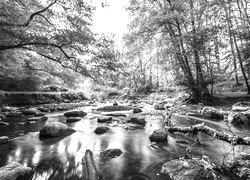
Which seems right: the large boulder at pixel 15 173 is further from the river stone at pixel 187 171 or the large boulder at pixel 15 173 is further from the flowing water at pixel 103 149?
the river stone at pixel 187 171

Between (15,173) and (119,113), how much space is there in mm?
8520

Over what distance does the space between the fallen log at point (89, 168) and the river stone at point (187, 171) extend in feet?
4.45

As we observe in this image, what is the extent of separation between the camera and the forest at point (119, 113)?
3332 mm

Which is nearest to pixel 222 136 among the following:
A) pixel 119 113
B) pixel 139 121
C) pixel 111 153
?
pixel 111 153

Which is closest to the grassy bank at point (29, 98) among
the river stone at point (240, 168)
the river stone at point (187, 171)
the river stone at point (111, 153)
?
the river stone at point (111, 153)

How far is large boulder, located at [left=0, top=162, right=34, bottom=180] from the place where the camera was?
2688mm

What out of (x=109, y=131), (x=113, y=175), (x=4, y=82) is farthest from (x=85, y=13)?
(x=4, y=82)

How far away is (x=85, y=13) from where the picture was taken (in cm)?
870

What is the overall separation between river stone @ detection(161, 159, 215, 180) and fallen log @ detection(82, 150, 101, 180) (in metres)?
1.36

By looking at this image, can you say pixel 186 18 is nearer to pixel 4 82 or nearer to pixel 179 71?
pixel 179 71

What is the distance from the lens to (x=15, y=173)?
2.80 metres

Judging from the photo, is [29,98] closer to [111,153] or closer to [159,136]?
[111,153]

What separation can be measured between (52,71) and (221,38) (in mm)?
13425

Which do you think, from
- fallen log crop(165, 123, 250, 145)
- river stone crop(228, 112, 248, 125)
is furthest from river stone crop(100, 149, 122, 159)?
river stone crop(228, 112, 248, 125)
